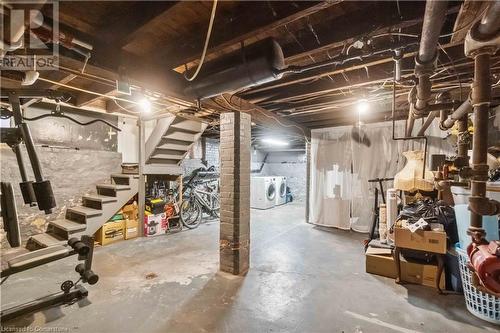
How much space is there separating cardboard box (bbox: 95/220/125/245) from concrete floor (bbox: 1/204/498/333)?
15.4 inches

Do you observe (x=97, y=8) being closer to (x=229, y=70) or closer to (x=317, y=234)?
(x=229, y=70)

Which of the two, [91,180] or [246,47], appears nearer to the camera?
[246,47]

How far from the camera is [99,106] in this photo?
4.04 meters

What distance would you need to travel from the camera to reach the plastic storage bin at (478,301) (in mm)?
1920

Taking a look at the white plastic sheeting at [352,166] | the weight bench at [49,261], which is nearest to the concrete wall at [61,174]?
the weight bench at [49,261]

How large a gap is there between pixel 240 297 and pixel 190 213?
3306mm

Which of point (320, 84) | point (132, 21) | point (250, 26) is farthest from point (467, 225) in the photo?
point (132, 21)

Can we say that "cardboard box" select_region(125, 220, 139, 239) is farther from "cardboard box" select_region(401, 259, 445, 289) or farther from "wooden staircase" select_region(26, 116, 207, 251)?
"cardboard box" select_region(401, 259, 445, 289)

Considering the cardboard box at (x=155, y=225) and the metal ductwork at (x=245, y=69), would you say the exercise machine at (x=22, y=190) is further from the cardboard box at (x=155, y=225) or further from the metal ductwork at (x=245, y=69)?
the cardboard box at (x=155, y=225)

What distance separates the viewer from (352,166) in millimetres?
4832

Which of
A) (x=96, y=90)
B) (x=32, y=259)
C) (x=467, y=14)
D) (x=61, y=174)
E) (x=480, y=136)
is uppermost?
(x=96, y=90)

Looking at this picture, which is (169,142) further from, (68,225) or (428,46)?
(428,46)

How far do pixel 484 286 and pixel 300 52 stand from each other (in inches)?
68.4

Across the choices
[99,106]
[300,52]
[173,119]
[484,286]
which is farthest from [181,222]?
[484,286]
